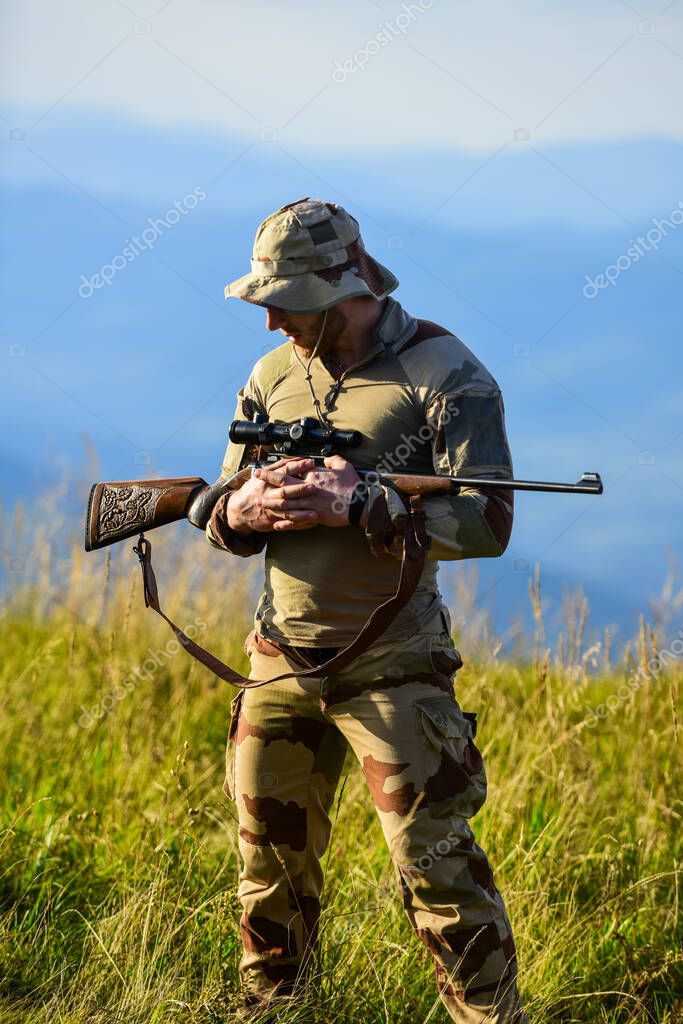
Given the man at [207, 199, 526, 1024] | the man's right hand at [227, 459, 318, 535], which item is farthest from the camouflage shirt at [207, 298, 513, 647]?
the man's right hand at [227, 459, 318, 535]

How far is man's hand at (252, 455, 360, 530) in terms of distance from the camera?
3145 millimetres

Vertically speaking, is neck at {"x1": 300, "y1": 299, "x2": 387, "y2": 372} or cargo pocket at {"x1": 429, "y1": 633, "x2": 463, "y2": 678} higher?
neck at {"x1": 300, "y1": 299, "x2": 387, "y2": 372}

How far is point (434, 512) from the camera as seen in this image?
10.4ft

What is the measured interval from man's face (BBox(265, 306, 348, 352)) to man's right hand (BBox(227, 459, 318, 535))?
40cm

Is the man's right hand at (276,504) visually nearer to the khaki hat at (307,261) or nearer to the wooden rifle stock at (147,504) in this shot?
the wooden rifle stock at (147,504)

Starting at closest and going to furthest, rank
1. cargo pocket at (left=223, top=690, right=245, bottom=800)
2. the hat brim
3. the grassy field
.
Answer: the hat brim
cargo pocket at (left=223, top=690, right=245, bottom=800)
the grassy field

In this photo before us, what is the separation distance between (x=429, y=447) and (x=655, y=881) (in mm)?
2306

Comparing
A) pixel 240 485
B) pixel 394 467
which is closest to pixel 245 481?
pixel 240 485

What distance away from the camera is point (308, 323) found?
10.9 ft

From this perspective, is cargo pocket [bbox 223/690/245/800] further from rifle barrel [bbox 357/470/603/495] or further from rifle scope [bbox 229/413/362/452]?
rifle barrel [bbox 357/470/603/495]

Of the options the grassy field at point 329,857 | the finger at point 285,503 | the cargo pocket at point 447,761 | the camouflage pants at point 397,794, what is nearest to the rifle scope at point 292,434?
the finger at point 285,503

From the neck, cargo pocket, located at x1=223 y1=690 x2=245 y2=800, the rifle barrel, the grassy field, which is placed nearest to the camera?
the rifle barrel

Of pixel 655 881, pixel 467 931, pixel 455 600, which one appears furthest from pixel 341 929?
pixel 455 600

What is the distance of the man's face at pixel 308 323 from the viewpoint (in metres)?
3.32
